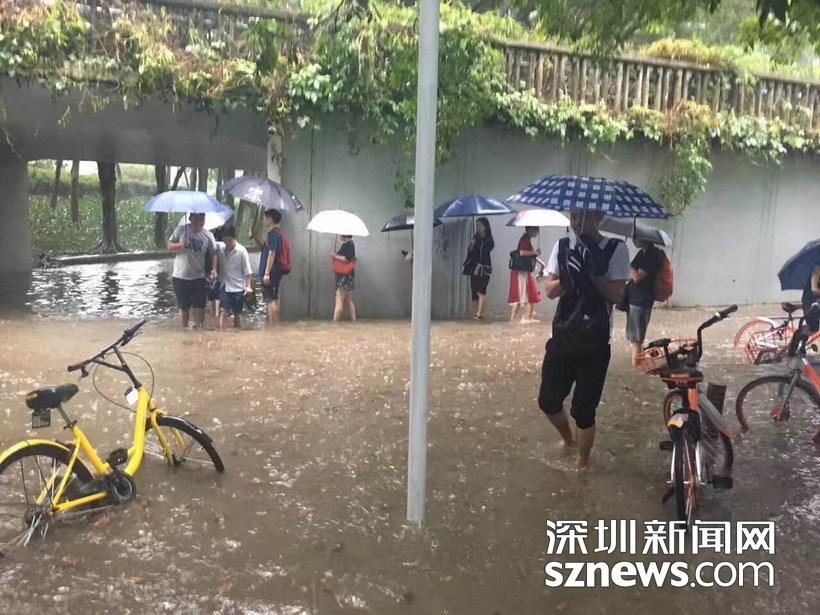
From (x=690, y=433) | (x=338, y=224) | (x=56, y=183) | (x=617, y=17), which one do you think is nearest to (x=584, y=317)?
(x=690, y=433)

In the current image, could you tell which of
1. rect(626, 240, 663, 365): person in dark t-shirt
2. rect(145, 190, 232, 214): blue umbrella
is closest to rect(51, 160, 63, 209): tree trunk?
rect(145, 190, 232, 214): blue umbrella

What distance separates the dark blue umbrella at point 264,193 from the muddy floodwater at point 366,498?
2.18 metres

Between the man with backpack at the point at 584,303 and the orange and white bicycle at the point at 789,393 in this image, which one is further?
the orange and white bicycle at the point at 789,393

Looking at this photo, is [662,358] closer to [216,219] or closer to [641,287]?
[641,287]

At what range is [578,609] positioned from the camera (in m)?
3.45

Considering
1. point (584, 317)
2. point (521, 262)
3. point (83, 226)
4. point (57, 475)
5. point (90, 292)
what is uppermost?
point (584, 317)

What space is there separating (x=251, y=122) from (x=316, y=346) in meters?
4.55

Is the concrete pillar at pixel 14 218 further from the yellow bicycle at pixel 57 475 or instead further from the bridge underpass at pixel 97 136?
the yellow bicycle at pixel 57 475

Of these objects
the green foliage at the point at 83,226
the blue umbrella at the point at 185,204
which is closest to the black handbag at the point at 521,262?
the blue umbrella at the point at 185,204

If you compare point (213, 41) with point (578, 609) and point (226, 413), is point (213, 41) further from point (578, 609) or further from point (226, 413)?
point (578, 609)

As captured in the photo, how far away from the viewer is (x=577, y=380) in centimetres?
477

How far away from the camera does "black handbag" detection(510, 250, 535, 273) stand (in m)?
11.0

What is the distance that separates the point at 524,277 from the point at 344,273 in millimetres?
2822

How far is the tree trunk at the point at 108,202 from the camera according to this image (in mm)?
22312
